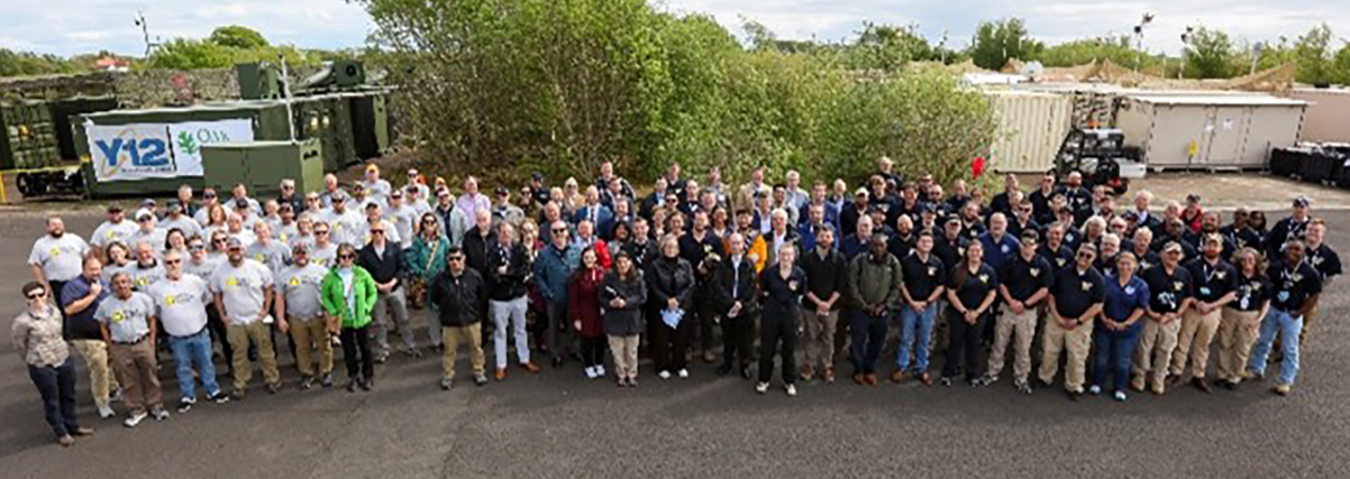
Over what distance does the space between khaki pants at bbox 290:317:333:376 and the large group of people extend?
2 cm

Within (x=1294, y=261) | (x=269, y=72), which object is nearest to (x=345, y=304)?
(x=1294, y=261)

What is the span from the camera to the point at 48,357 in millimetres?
6445

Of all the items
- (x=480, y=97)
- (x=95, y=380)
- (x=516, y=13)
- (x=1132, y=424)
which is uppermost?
(x=516, y=13)

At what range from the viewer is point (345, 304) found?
7.39 metres

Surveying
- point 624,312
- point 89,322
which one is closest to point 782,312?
point 624,312

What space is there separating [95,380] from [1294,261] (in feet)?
35.7

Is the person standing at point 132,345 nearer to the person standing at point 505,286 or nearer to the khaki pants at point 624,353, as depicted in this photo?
the person standing at point 505,286

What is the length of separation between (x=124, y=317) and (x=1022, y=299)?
791cm

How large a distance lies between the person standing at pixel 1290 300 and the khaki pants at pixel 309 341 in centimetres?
903

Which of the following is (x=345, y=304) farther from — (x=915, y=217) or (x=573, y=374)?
(x=915, y=217)

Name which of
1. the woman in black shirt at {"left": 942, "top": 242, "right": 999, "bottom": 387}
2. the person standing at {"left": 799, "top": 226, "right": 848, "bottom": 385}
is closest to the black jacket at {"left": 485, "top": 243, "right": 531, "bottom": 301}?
the person standing at {"left": 799, "top": 226, "right": 848, "bottom": 385}

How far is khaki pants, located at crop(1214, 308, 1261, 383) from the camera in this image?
7.71 metres

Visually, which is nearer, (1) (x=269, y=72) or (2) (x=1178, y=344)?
(2) (x=1178, y=344)

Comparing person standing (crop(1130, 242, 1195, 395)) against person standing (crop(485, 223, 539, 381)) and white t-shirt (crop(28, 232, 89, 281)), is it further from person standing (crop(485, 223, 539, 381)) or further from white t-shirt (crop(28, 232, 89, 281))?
white t-shirt (crop(28, 232, 89, 281))
